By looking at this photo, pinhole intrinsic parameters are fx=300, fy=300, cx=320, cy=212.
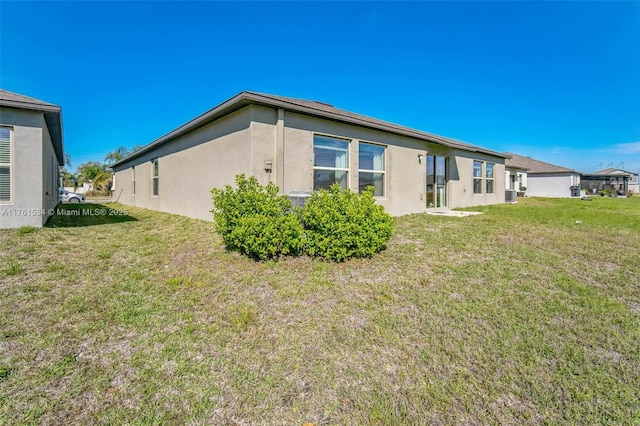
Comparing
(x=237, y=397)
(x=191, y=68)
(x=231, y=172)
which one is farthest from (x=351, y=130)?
(x=191, y=68)

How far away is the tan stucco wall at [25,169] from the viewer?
712 centimetres

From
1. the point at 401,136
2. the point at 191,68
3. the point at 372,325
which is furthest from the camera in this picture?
the point at 191,68

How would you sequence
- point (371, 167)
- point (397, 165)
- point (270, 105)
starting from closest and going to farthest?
point (270, 105)
point (371, 167)
point (397, 165)

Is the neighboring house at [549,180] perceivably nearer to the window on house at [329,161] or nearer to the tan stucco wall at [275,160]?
the tan stucco wall at [275,160]

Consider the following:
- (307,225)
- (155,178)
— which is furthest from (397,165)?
(155,178)

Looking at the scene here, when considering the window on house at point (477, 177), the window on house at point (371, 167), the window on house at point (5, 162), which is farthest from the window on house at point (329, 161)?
the window on house at point (477, 177)

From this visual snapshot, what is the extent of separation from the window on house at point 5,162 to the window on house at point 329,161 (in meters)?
7.35

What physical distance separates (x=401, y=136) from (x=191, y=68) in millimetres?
11219

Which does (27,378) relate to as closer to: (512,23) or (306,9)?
(306,9)

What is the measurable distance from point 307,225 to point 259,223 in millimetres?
872

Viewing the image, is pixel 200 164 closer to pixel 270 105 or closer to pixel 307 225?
pixel 270 105

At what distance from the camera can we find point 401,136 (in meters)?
10.9

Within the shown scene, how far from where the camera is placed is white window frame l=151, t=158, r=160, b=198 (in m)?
14.0

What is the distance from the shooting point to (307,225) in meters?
5.28
